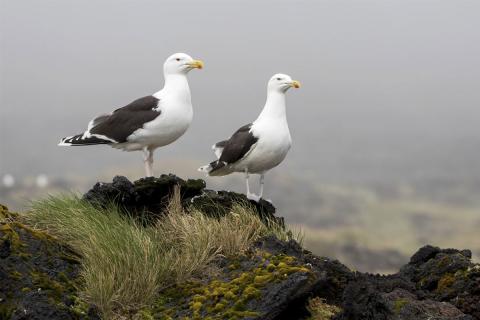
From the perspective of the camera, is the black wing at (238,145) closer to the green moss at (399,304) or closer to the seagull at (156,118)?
the seagull at (156,118)

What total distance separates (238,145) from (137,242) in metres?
4.75

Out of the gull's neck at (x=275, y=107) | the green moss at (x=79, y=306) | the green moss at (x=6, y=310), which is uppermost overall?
the gull's neck at (x=275, y=107)

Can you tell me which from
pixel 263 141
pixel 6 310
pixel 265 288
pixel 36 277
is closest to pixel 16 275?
pixel 36 277

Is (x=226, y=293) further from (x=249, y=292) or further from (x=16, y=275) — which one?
(x=16, y=275)

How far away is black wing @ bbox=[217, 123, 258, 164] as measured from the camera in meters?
15.6

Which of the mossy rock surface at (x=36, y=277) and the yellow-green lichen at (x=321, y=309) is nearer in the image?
the mossy rock surface at (x=36, y=277)

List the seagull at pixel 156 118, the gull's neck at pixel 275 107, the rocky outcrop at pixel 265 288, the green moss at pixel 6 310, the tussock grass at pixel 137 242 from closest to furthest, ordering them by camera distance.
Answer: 1. the green moss at pixel 6 310
2. the rocky outcrop at pixel 265 288
3. the tussock grass at pixel 137 242
4. the gull's neck at pixel 275 107
5. the seagull at pixel 156 118

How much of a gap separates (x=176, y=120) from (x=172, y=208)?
3.25m

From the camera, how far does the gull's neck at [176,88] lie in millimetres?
16312

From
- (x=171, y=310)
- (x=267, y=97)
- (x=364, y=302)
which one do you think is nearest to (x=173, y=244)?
(x=171, y=310)

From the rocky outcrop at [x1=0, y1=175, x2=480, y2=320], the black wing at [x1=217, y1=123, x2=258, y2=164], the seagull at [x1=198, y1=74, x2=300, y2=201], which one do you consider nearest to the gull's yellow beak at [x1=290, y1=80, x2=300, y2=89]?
the seagull at [x1=198, y1=74, x2=300, y2=201]

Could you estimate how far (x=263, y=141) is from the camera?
609 inches

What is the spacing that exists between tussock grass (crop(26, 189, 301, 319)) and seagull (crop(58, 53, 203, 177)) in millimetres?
2897

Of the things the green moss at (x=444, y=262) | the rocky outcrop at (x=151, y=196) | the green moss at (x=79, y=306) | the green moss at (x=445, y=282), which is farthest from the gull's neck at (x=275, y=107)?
the green moss at (x=79, y=306)
